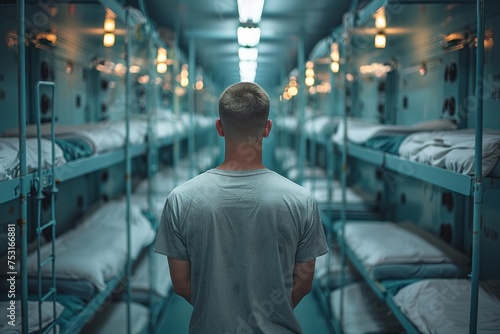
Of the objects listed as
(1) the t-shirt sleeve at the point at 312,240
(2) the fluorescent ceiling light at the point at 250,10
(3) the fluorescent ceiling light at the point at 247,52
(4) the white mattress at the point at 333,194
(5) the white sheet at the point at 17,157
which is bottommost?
(4) the white mattress at the point at 333,194

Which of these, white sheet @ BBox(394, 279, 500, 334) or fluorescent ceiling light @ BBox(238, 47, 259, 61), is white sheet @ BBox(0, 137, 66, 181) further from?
fluorescent ceiling light @ BBox(238, 47, 259, 61)

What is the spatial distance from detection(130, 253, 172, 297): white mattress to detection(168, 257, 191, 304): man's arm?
101 inches

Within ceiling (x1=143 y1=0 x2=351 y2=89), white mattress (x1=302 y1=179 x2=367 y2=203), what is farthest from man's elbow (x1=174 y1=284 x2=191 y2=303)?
ceiling (x1=143 y1=0 x2=351 y2=89)

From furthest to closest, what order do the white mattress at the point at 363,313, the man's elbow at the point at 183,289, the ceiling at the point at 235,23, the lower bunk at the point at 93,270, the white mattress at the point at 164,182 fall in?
the white mattress at the point at 164,182, the ceiling at the point at 235,23, the white mattress at the point at 363,313, the lower bunk at the point at 93,270, the man's elbow at the point at 183,289

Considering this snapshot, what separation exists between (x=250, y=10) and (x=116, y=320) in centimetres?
279

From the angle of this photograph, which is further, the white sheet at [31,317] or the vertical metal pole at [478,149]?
the white sheet at [31,317]

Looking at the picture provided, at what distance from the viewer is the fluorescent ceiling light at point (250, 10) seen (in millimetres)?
4090

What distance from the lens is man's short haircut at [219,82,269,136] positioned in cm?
164

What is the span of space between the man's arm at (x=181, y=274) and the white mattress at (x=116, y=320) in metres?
2.20

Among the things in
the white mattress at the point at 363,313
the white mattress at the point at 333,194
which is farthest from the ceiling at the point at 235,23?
the white mattress at the point at 363,313

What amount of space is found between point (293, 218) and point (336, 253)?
4.01 meters

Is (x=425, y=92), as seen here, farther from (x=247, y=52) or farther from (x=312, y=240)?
(x=247, y=52)

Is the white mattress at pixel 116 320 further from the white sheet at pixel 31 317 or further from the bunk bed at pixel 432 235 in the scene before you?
the bunk bed at pixel 432 235

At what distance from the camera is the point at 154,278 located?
4.62 m
